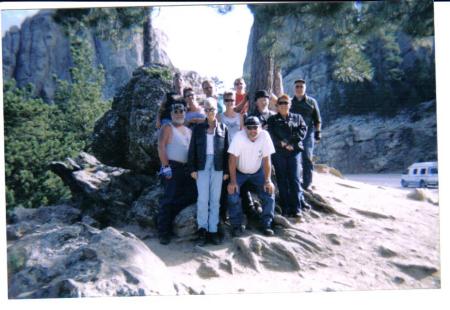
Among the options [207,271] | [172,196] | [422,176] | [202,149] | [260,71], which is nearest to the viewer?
[207,271]

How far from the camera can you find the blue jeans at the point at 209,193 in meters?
6.02

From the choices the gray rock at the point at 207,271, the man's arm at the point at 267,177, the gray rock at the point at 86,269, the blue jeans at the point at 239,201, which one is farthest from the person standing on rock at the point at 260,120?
the gray rock at the point at 86,269

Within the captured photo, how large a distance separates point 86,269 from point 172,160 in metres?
1.96

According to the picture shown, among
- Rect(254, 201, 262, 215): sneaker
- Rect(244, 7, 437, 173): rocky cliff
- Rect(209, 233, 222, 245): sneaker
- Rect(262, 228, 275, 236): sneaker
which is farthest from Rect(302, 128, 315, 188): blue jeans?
Rect(244, 7, 437, 173): rocky cliff

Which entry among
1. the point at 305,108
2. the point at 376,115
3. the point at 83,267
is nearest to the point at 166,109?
the point at 305,108

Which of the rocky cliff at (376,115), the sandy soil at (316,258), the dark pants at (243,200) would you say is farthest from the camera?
the rocky cliff at (376,115)

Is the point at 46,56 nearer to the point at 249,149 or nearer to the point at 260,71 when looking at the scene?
the point at 260,71

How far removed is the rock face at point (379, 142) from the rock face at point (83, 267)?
18.6m

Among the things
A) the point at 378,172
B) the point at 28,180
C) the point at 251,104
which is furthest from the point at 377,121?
the point at 28,180

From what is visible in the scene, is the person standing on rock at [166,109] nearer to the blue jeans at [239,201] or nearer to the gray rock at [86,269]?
the blue jeans at [239,201]

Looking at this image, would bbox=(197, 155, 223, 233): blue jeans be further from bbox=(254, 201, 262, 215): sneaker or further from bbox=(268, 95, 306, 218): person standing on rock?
bbox=(268, 95, 306, 218): person standing on rock

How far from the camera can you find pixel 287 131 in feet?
21.1

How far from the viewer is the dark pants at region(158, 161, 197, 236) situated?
6.29 meters

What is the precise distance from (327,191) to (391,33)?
3084mm
